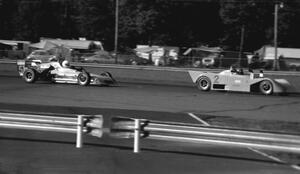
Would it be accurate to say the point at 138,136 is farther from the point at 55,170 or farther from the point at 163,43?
the point at 163,43

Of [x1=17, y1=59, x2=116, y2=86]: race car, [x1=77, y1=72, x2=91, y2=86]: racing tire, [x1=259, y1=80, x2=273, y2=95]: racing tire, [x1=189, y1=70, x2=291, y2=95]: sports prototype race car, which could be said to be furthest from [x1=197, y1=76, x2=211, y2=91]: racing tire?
[x1=77, y1=72, x2=91, y2=86]: racing tire

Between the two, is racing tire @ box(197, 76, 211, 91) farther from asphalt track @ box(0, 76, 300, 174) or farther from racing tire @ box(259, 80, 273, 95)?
asphalt track @ box(0, 76, 300, 174)

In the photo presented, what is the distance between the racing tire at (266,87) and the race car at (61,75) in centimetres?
675

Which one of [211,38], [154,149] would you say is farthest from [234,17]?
[154,149]

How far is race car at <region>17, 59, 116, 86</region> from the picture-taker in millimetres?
25562

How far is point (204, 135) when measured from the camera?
852 cm

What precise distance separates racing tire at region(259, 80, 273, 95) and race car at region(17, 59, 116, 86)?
6747 mm

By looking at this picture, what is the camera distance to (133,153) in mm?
9133

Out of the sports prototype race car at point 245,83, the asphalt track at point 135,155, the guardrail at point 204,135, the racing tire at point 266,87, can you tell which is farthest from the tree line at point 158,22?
the guardrail at point 204,135

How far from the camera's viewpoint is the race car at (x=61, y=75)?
2556 centimetres

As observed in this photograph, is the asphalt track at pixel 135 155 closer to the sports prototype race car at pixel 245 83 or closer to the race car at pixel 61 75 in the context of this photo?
the sports prototype race car at pixel 245 83

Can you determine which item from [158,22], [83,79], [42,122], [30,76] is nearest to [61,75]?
[83,79]

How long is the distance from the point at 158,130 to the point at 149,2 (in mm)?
77594

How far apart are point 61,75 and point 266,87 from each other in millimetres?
9068
